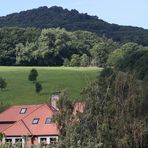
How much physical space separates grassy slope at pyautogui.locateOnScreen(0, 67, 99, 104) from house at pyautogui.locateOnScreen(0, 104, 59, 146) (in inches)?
1031

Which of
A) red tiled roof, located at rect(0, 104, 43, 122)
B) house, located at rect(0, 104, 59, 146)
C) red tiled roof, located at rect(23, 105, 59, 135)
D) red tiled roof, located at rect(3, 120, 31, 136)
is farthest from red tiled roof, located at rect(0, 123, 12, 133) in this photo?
red tiled roof, located at rect(23, 105, 59, 135)

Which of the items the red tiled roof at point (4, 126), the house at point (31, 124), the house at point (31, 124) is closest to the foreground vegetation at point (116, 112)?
the house at point (31, 124)

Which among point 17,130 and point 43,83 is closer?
point 17,130

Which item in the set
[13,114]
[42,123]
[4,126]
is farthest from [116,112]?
[13,114]

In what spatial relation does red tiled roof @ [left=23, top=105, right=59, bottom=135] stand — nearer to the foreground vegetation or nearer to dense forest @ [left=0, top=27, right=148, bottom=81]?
the foreground vegetation

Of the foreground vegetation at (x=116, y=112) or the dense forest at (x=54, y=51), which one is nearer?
the foreground vegetation at (x=116, y=112)

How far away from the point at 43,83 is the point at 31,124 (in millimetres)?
50330

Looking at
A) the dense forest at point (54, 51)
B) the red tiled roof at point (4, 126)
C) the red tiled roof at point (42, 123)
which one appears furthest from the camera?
the dense forest at point (54, 51)

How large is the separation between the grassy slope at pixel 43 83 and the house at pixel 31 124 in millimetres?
26176

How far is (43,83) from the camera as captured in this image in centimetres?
10681

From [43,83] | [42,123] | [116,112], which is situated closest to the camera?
[116,112]

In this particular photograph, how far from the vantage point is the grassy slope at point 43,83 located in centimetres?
9488

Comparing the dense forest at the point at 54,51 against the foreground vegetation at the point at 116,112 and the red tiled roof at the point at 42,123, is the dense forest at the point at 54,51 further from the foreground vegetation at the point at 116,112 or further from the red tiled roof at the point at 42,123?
the foreground vegetation at the point at 116,112

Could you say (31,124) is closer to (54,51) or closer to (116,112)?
(116,112)
